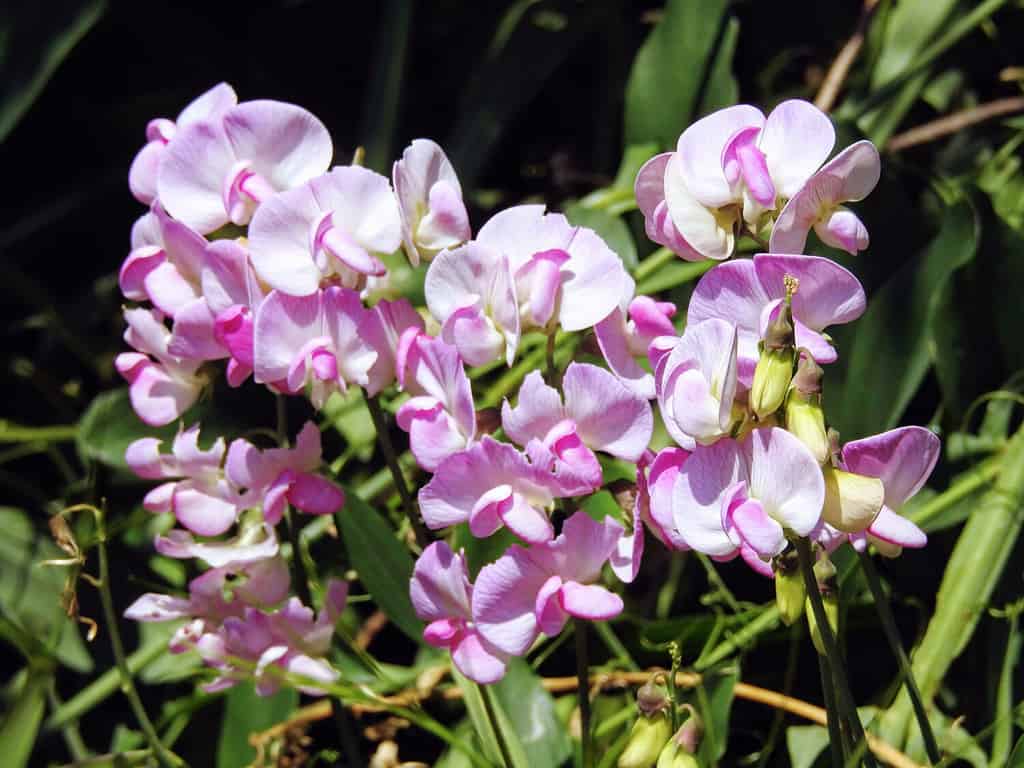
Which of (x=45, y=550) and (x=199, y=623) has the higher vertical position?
(x=199, y=623)

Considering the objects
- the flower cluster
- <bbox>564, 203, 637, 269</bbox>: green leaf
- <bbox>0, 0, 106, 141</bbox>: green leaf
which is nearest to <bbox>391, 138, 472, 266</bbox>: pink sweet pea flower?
the flower cluster

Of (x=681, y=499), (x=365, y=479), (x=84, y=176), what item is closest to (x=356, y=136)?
(x=84, y=176)

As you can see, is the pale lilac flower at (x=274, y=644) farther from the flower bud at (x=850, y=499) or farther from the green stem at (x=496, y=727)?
the flower bud at (x=850, y=499)

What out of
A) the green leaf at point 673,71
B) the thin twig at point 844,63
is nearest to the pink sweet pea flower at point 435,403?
the green leaf at point 673,71

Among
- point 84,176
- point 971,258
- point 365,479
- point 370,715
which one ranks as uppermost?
point 971,258

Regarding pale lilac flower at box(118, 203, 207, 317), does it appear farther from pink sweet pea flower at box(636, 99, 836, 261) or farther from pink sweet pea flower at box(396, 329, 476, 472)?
pink sweet pea flower at box(636, 99, 836, 261)

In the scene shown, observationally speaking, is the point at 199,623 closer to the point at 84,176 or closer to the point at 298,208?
the point at 298,208
